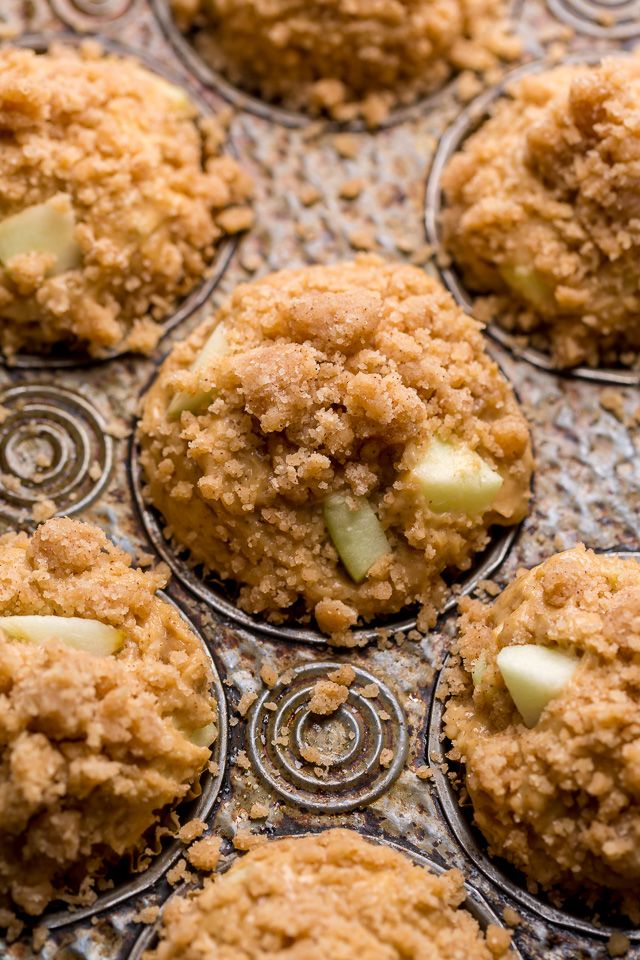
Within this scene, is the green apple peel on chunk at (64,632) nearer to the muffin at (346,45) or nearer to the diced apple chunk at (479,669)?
the diced apple chunk at (479,669)

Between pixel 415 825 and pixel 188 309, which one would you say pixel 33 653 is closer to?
pixel 415 825

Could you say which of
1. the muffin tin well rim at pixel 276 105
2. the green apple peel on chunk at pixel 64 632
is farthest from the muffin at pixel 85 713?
the muffin tin well rim at pixel 276 105

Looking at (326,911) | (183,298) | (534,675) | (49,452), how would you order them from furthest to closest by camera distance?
(183,298) → (49,452) → (534,675) → (326,911)

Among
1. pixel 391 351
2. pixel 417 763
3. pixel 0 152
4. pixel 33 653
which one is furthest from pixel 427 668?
pixel 0 152

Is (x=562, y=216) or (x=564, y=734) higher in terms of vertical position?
(x=562, y=216)

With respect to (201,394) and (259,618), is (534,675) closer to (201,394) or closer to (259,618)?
(259,618)

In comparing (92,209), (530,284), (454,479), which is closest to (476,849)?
(454,479)
